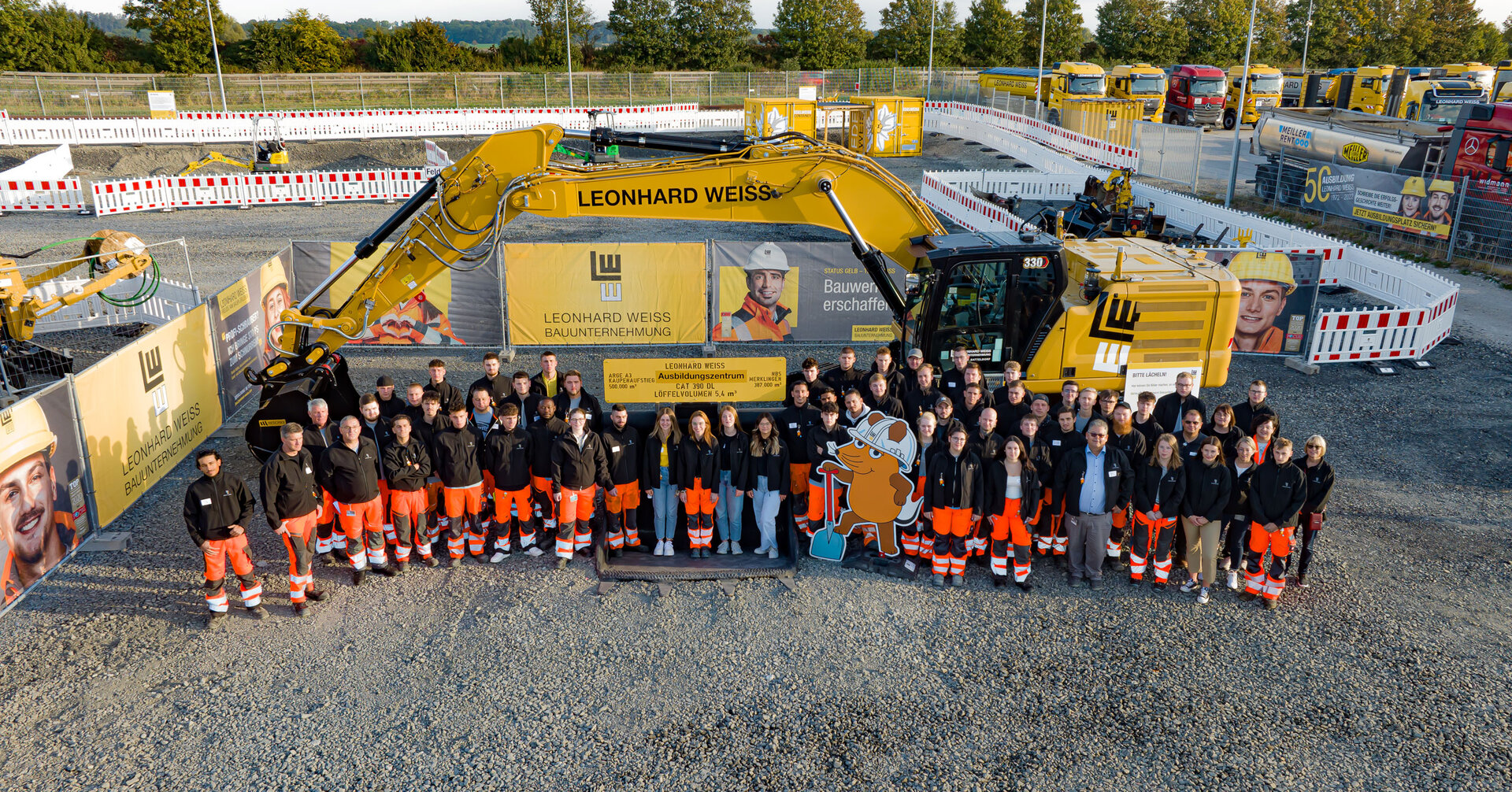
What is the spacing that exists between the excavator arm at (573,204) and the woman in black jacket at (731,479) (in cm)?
230

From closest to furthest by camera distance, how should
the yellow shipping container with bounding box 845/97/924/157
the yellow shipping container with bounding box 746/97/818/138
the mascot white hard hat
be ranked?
the mascot white hard hat → the yellow shipping container with bounding box 746/97/818/138 → the yellow shipping container with bounding box 845/97/924/157

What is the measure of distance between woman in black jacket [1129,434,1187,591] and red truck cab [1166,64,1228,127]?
38.9m

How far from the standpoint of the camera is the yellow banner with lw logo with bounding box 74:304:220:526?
29.5 feet

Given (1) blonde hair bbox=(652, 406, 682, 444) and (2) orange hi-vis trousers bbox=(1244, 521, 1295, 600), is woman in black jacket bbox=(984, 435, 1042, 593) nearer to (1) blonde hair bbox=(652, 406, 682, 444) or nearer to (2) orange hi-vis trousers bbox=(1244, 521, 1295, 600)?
(2) orange hi-vis trousers bbox=(1244, 521, 1295, 600)

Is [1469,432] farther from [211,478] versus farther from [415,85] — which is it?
[415,85]

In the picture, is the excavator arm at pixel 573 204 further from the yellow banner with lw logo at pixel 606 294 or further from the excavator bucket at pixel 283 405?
the yellow banner with lw logo at pixel 606 294

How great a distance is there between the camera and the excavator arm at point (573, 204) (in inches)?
373

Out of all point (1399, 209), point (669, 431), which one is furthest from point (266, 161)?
point (1399, 209)

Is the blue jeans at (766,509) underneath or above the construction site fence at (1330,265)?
underneath

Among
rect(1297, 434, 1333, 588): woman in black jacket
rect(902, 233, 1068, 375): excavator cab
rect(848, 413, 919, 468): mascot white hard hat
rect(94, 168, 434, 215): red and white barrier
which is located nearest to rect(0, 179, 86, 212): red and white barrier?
rect(94, 168, 434, 215): red and white barrier

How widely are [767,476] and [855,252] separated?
9.87 feet

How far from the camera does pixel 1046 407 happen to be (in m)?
9.09

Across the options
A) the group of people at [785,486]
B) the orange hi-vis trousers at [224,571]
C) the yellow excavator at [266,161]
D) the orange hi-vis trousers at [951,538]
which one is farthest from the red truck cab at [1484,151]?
the yellow excavator at [266,161]

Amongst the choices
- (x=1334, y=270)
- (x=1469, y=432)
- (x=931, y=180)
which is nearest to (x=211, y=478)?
(x=1469, y=432)
